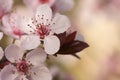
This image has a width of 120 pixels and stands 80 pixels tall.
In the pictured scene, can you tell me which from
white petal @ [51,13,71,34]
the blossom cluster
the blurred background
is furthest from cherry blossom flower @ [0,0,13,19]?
the blurred background

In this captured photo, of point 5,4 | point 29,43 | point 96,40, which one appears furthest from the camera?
point 96,40

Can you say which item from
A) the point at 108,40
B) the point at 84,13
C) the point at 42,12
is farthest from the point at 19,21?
the point at 108,40

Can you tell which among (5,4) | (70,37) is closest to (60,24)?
(70,37)

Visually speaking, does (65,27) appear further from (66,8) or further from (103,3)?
(103,3)

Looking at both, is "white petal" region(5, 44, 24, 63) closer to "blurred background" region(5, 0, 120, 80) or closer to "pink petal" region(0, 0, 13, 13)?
"pink petal" region(0, 0, 13, 13)

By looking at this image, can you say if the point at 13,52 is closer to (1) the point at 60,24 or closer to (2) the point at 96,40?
(1) the point at 60,24

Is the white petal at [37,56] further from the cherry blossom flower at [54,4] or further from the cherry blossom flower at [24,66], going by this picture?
the cherry blossom flower at [54,4]

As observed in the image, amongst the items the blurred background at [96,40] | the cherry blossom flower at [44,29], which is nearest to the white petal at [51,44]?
Result: the cherry blossom flower at [44,29]
